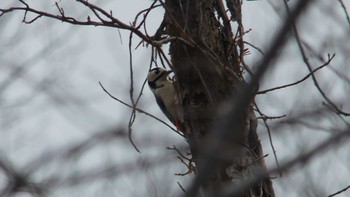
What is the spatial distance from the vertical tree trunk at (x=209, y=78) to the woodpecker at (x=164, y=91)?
620 mm

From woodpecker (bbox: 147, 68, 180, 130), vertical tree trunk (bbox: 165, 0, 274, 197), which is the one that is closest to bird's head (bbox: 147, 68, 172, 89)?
woodpecker (bbox: 147, 68, 180, 130)

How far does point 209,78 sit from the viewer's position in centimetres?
374

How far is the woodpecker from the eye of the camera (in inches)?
184

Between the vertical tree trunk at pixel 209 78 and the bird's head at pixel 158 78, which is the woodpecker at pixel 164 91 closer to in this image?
the bird's head at pixel 158 78

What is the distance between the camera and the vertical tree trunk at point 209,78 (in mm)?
3566

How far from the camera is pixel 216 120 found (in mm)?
3637

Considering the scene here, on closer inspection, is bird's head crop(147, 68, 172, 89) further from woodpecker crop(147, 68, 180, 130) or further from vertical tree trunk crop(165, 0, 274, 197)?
vertical tree trunk crop(165, 0, 274, 197)

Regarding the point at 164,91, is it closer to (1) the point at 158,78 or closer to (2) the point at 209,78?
(1) the point at 158,78

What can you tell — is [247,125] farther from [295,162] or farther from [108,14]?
[295,162]

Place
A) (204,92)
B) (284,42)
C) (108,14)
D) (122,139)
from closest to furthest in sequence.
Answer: (284,42) < (122,139) < (108,14) < (204,92)

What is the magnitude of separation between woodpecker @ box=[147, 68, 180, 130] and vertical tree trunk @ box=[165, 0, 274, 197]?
62 centimetres

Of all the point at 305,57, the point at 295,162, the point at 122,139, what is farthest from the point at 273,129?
the point at 295,162

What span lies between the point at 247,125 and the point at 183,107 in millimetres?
492

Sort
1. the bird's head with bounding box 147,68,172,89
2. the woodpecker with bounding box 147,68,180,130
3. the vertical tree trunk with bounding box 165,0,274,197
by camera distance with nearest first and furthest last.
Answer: the vertical tree trunk with bounding box 165,0,274,197 < the woodpecker with bounding box 147,68,180,130 < the bird's head with bounding box 147,68,172,89
